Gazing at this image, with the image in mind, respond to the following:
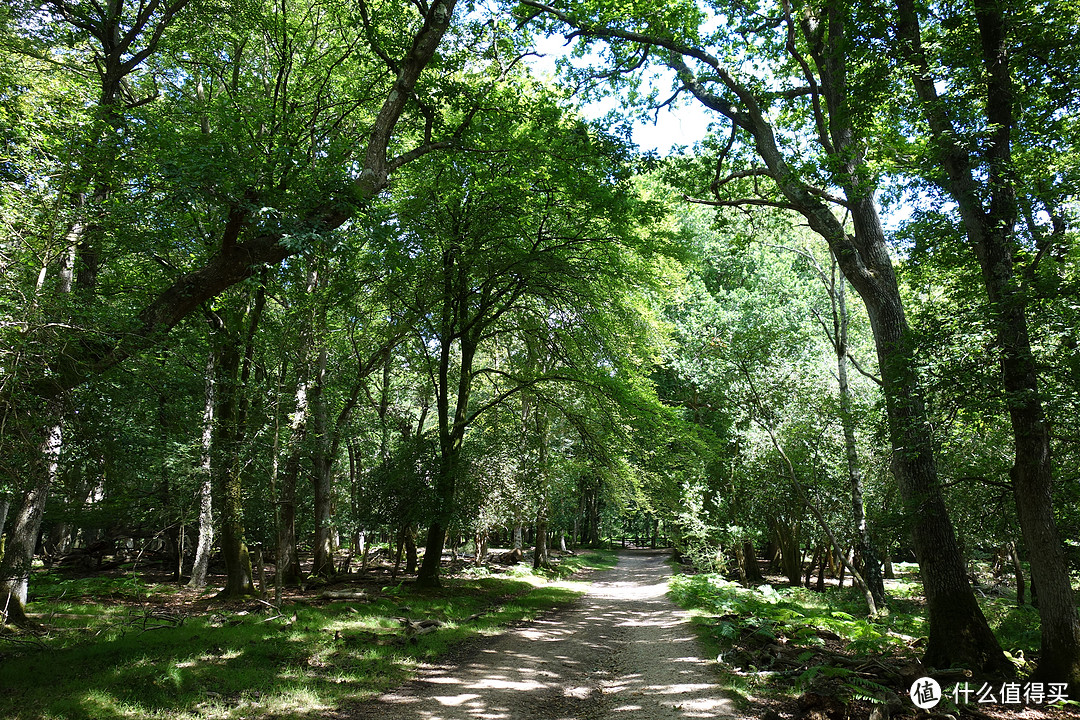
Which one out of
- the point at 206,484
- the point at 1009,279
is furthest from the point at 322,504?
the point at 1009,279

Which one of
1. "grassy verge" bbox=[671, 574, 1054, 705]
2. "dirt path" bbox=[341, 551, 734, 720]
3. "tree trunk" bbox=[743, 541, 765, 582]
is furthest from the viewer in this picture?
"tree trunk" bbox=[743, 541, 765, 582]

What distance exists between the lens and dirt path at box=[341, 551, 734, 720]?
17.8 ft

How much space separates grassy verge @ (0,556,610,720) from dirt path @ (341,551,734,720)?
1.96 ft

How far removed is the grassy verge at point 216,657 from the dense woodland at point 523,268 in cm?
115

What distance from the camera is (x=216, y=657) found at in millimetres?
6602

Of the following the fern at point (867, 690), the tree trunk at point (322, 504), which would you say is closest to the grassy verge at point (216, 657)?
the tree trunk at point (322, 504)

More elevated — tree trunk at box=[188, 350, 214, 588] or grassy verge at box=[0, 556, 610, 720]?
tree trunk at box=[188, 350, 214, 588]

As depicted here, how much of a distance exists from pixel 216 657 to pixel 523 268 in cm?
880

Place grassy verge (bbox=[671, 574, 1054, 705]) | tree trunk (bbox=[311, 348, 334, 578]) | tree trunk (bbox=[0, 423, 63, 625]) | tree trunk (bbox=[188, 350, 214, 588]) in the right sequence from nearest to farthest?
grassy verge (bbox=[671, 574, 1054, 705])
tree trunk (bbox=[0, 423, 63, 625])
tree trunk (bbox=[188, 350, 214, 588])
tree trunk (bbox=[311, 348, 334, 578])

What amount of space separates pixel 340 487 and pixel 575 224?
16405 millimetres

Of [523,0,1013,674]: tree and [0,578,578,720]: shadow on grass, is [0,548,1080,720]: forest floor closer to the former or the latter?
[0,578,578,720]: shadow on grass

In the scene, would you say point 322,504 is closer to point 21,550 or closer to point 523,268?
point 21,550

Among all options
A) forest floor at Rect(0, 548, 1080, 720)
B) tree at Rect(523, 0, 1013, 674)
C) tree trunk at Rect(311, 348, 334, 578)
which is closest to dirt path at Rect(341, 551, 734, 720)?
forest floor at Rect(0, 548, 1080, 720)

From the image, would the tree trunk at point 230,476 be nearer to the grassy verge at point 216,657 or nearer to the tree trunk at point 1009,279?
the grassy verge at point 216,657
